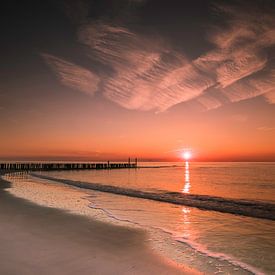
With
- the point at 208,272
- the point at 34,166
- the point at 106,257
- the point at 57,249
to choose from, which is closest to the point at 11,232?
the point at 57,249

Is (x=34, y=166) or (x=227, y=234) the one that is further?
(x=34, y=166)

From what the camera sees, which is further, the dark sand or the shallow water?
the shallow water

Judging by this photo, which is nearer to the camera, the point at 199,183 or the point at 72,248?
the point at 72,248

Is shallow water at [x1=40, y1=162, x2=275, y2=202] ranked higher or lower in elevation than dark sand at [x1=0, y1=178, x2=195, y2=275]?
lower

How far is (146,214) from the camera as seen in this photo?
1296 centimetres

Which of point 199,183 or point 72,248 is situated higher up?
point 72,248

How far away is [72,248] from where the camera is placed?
6.79m

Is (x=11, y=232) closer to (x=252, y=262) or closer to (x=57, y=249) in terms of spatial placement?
(x=57, y=249)

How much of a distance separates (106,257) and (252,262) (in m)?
3.51

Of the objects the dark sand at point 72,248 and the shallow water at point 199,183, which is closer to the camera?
the dark sand at point 72,248

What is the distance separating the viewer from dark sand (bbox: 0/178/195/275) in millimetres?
5391

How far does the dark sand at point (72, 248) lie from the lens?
17.7ft

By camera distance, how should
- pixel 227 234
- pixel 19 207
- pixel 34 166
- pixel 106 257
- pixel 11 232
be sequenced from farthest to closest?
pixel 34 166
pixel 19 207
pixel 227 234
pixel 11 232
pixel 106 257

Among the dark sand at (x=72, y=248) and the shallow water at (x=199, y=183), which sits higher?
the dark sand at (x=72, y=248)
